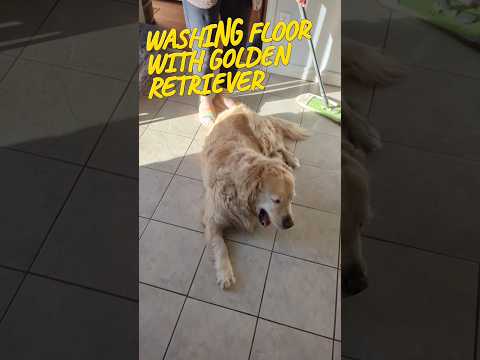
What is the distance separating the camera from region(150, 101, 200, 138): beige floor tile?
1.83 m

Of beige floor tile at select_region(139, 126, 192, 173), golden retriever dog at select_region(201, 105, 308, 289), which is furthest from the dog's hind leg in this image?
beige floor tile at select_region(139, 126, 192, 173)

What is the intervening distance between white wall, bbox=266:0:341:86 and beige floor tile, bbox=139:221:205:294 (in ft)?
3.06

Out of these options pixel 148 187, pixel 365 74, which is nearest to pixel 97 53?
pixel 365 74

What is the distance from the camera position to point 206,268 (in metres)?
1.41

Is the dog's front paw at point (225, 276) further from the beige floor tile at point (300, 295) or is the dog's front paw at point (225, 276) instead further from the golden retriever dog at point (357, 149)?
the golden retriever dog at point (357, 149)

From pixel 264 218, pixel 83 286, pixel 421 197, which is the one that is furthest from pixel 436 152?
pixel 264 218

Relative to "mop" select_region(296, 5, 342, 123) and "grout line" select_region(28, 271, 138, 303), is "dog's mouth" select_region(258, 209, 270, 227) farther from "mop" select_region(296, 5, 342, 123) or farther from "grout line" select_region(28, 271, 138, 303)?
"grout line" select_region(28, 271, 138, 303)

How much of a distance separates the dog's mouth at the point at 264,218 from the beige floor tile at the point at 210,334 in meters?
0.37

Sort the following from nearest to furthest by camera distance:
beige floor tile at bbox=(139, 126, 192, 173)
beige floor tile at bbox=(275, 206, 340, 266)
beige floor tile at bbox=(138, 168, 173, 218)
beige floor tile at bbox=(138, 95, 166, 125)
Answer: beige floor tile at bbox=(275, 206, 340, 266), beige floor tile at bbox=(138, 168, 173, 218), beige floor tile at bbox=(139, 126, 192, 173), beige floor tile at bbox=(138, 95, 166, 125)

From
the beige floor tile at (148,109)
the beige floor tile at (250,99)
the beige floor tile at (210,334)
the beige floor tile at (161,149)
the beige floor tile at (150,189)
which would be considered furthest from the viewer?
the beige floor tile at (250,99)

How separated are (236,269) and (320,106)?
102cm

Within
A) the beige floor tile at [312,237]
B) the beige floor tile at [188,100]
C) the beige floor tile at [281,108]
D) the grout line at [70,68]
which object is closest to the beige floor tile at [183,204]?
the beige floor tile at [312,237]

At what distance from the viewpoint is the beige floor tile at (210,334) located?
1223mm

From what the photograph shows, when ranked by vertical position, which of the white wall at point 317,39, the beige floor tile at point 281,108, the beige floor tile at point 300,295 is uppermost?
the white wall at point 317,39
